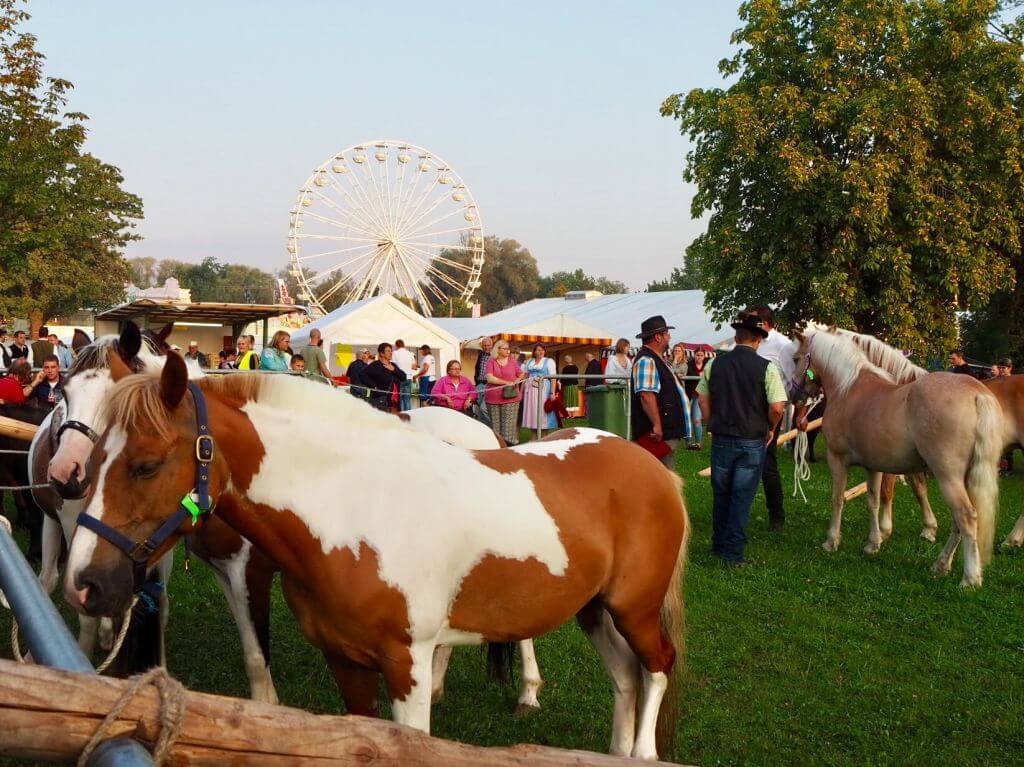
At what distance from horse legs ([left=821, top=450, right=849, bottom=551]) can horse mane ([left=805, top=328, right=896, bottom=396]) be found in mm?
690

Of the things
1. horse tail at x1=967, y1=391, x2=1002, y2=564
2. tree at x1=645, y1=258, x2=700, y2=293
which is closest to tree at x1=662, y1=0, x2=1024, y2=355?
horse tail at x1=967, y1=391, x2=1002, y2=564

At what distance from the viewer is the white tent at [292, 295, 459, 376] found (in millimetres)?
22219

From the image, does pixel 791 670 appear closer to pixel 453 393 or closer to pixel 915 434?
pixel 915 434

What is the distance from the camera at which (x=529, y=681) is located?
4520 millimetres

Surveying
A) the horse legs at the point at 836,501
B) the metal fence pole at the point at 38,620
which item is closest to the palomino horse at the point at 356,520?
the metal fence pole at the point at 38,620

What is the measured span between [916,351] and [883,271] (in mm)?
1965

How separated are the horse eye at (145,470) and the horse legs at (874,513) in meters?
7.03

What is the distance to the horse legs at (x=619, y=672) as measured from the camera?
3836 mm

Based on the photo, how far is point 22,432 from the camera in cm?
559

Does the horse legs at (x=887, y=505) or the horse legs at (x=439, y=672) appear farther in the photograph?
the horse legs at (x=887, y=505)

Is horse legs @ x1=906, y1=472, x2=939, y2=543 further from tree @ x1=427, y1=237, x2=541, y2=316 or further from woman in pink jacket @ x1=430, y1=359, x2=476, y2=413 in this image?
tree @ x1=427, y1=237, x2=541, y2=316

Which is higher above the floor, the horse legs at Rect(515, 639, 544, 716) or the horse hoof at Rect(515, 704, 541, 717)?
the horse legs at Rect(515, 639, 544, 716)

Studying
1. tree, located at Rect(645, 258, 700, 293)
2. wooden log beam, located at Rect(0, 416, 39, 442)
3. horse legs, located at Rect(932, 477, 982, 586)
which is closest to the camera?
wooden log beam, located at Rect(0, 416, 39, 442)

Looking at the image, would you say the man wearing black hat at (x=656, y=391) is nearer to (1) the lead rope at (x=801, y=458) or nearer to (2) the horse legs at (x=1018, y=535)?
(1) the lead rope at (x=801, y=458)
